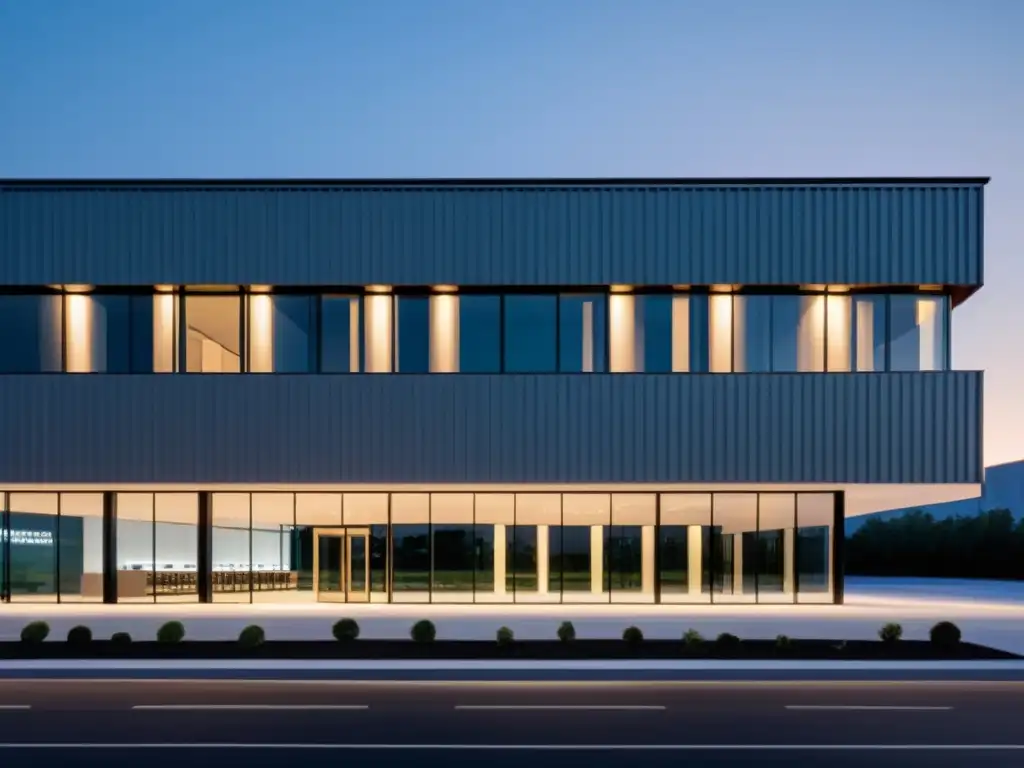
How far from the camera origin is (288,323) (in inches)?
1191

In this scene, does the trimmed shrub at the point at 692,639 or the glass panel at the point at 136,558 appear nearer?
the trimmed shrub at the point at 692,639

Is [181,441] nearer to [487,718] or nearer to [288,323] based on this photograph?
[288,323]

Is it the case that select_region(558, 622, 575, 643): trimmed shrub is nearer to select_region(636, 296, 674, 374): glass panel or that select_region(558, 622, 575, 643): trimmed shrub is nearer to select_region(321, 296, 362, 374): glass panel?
select_region(636, 296, 674, 374): glass panel

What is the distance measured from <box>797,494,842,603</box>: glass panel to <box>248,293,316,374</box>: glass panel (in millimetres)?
15515

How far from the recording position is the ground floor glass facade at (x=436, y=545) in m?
32.1

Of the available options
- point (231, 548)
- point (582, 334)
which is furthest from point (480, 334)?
point (231, 548)

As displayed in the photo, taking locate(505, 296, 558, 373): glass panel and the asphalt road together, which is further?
locate(505, 296, 558, 373): glass panel

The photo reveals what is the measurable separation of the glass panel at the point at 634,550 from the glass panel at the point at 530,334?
542 cm

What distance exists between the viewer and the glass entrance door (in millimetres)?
32688

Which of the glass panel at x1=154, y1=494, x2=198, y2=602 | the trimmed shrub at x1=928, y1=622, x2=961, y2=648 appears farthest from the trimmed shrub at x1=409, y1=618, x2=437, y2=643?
A: the glass panel at x1=154, y1=494, x2=198, y2=602

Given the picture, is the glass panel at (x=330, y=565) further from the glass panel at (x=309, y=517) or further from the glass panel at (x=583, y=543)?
the glass panel at (x=583, y=543)

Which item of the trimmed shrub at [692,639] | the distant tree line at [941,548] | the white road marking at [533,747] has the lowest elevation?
the distant tree line at [941,548]

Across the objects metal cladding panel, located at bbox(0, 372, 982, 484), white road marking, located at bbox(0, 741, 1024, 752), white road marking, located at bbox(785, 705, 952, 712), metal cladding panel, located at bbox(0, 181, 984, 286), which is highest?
metal cladding panel, located at bbox(0, 181, 984, 286)

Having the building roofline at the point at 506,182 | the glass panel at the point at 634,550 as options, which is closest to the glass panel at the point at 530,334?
the building roofline at the point at 506,182
